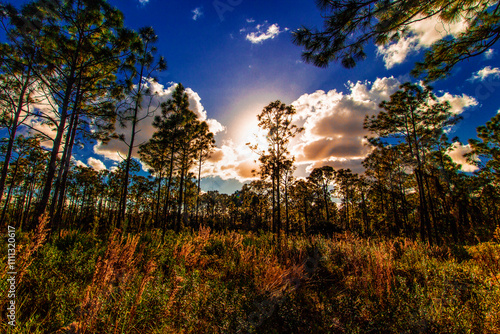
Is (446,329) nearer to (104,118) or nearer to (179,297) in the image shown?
(179,297)

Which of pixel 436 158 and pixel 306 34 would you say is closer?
pixel 306 34

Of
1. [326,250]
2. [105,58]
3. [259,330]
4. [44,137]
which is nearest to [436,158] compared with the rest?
[326,250]

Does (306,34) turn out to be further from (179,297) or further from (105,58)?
(105,58)

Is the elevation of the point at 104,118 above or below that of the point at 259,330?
above

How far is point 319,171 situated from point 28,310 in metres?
31.6

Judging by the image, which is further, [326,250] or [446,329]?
[326,250]

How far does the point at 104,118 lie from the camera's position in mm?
8523

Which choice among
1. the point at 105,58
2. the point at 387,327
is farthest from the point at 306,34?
the point at 105,58

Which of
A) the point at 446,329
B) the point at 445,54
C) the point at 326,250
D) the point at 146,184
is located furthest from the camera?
the point at 146,184

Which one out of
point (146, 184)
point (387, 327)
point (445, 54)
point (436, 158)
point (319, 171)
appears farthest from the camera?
point (319, 171)

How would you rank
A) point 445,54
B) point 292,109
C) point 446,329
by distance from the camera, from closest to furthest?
point 446,329
point 445,54
point 292,109

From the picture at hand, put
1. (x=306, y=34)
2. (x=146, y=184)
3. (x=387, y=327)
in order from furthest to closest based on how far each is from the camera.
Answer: (x=146, y=184) → (x=306, y=34) → (x=387, y=327)

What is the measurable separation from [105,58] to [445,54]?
1023cm

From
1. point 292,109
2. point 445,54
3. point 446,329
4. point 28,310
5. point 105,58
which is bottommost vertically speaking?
point 446,329
